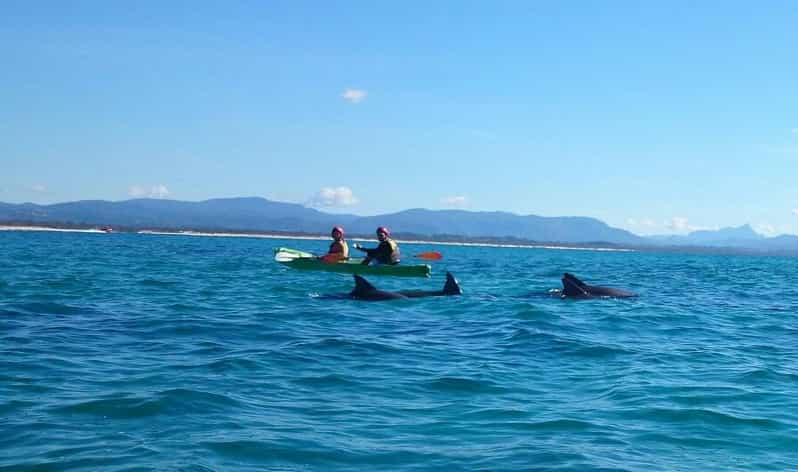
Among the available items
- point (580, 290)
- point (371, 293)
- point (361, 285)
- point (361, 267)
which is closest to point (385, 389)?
point (361, 285)

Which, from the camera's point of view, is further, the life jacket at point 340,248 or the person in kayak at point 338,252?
the life jacket at point 340,248

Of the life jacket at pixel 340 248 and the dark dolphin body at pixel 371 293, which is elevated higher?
the life jacket at pixel 340 248

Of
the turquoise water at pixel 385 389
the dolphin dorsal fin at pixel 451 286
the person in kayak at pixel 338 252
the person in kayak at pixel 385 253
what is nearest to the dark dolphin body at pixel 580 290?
the dolphin dorsal fin at pixel 451 286

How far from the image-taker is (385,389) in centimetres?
1140

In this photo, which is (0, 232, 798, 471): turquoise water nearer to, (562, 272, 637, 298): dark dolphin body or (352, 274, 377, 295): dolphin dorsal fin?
(352, 274, 377, 295): dolphin dorsal fin

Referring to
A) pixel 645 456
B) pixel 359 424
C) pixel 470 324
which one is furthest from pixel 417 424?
pixel 470 324

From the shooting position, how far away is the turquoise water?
8305 mm

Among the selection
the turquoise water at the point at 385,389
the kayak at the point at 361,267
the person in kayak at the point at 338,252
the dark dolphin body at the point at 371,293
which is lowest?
the turquoise water at the point at 385,389

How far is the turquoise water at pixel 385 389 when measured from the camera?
8.30m

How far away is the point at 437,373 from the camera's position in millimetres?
12562

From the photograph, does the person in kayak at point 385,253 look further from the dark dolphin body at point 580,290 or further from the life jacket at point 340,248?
the dark dolphin body at point 580,290

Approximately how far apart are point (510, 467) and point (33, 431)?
502cm

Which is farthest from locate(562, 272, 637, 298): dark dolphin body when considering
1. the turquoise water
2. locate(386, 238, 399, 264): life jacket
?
locate(386, 238, 399, 264): life jacket

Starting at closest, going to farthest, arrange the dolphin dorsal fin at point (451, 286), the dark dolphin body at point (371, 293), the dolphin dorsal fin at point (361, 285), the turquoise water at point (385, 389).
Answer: the turquoise water at point (385, 389) → the dolphin dorsal fin at point (361, 285) → the dark dolphin body at point (371, 293) → the dolphin dorsal fin at point (451, 286)
